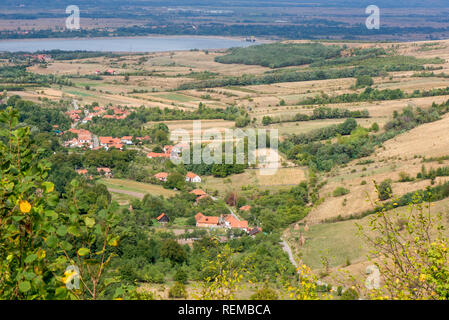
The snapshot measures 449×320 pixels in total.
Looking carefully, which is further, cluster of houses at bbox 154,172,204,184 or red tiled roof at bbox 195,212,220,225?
cluster of houses at bbox 154,172,204,184

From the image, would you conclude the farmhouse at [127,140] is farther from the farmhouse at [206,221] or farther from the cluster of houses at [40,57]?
the cluster of houses at [40,57]

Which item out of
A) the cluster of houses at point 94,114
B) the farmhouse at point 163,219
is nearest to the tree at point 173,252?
the farmhouse at point 163,219

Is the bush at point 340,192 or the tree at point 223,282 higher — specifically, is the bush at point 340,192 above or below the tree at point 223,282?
below

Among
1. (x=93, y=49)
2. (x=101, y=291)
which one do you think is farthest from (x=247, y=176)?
(x=93, y=49)

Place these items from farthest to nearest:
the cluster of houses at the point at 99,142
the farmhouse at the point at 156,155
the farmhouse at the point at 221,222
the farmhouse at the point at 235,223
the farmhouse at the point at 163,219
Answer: the cluster of houses at the point at 99,142, the farmhouse at the point at 156,155, the farmhouse at the point at 163,219, the farmhouse at the point at 221,222, the farmhouse at the point at 235,223

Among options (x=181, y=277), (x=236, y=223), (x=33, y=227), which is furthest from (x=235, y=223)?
(x=33, y=227)

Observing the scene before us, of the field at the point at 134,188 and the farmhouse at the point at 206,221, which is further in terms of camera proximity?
the field at the point at 134,188

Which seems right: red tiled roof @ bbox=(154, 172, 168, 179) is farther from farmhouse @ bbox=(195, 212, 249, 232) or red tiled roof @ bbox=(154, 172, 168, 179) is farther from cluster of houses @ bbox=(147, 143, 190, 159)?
farmhouse @ bbox=(195, 212, 249, 232)

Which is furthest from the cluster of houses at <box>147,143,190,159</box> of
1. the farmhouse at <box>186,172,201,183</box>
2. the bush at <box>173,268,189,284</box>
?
the bush at <box>173,268,189,284</box>

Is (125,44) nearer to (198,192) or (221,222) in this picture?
(198,192)
